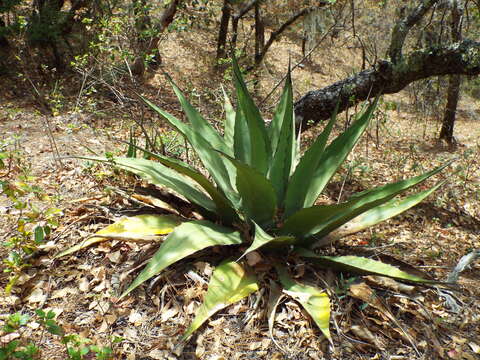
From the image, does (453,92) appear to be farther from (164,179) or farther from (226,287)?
(226,287)

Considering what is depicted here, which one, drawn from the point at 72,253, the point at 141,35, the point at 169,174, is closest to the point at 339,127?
the point at 141,35

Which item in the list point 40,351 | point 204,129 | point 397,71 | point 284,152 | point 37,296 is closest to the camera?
point 40,351

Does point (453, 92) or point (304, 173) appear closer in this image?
point (304, 173)

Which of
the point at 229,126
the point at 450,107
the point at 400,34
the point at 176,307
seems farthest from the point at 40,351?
the point at 450,107

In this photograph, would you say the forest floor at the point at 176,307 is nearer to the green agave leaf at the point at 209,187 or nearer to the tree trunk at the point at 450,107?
the green agave leaf at the point at 209,187

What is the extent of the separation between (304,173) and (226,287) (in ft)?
2.61

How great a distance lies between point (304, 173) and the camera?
2322 mm

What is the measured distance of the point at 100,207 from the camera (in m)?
2.54

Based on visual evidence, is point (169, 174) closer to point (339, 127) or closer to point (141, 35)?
point (141, 35)

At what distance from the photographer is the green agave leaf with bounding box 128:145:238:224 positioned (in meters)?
2.11

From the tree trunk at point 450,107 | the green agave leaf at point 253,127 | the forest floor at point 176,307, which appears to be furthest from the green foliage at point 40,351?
the tree trunk at point 450,107

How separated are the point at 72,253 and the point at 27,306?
1.18 feet

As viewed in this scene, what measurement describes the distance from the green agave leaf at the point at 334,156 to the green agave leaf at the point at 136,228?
82cm

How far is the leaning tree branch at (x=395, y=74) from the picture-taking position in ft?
13.3
